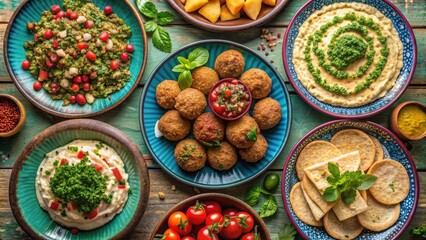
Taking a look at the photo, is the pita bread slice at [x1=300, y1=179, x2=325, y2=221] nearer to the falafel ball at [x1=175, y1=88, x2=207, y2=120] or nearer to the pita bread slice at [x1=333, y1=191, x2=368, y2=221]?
the pita bread slice at [x1=333, y1=191, x2=368, y2=221]

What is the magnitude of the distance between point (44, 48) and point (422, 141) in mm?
3944

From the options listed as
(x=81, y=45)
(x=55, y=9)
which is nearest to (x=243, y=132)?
(x=81, y=45)

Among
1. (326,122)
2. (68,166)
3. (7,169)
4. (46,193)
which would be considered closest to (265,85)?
(326,122)

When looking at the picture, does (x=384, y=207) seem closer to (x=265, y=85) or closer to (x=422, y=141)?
(x=422, y=141)

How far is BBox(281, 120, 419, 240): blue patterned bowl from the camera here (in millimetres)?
4875

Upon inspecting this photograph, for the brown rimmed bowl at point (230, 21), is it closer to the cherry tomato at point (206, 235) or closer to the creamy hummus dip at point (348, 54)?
the creamy hummus dip at point (348, 54)

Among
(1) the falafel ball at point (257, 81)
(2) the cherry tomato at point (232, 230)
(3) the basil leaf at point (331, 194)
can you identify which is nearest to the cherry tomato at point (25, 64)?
(1) the falafel ball at point (257, 81)

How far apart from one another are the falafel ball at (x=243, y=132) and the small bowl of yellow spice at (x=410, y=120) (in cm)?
143

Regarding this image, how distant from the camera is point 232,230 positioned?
4.64m

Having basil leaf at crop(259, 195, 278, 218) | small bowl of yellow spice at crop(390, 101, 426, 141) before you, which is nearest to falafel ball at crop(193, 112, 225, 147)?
basil leaf at crop(259, 195, 278, 218)

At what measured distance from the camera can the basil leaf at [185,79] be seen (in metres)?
4.79

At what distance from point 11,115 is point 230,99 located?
2157mm

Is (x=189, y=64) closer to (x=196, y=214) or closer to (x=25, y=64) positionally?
(x=196, y=214)

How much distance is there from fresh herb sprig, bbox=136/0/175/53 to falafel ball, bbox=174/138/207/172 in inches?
39.1
